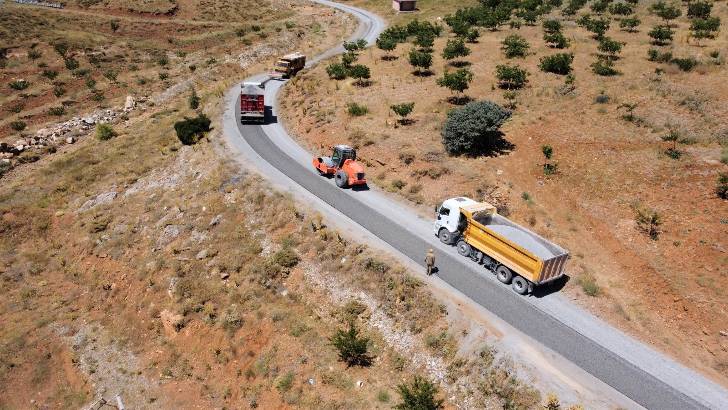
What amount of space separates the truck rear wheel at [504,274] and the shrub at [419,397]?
6773 mm

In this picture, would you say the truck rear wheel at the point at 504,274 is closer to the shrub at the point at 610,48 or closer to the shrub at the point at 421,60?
the shrub at the point at 421,60

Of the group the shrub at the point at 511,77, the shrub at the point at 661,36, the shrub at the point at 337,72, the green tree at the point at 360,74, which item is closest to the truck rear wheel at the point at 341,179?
the green tree at the point at 360,74

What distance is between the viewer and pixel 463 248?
24.5m

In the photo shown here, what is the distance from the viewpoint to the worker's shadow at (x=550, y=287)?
22.0 metres

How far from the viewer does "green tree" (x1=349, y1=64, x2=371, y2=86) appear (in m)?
48.7

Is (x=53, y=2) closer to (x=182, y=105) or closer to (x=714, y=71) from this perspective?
(x=182, y=105)

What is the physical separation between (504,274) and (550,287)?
2.46 m

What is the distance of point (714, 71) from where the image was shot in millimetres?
42281

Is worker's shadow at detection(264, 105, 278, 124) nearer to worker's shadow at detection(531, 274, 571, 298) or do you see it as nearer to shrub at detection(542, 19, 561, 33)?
worker's shadow at detection(531, 274, 571, 298)

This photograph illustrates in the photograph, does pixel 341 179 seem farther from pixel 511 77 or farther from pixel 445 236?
pixel 511 77

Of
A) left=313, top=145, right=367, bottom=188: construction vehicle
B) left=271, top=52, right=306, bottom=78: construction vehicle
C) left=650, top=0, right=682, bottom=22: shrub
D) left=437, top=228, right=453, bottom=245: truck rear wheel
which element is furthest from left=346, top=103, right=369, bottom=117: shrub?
left=650, top=0, right=682, bottom=22: shrub

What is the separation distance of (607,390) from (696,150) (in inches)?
922

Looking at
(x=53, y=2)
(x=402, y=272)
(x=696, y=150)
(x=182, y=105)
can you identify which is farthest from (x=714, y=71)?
(x=53, y=2)

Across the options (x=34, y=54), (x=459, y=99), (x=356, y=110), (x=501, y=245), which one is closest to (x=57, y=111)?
(x=34, y=54)
